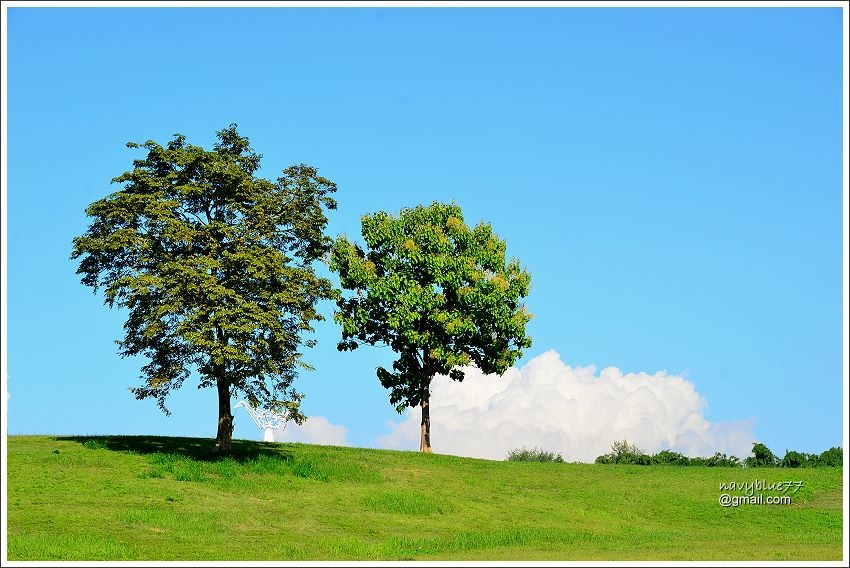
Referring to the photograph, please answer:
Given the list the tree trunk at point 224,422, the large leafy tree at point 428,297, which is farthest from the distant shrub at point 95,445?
the large leafy tree at point 428,297

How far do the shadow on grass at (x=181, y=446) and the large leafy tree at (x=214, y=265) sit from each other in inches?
52.9

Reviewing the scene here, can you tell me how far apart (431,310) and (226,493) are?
2026 centimetres

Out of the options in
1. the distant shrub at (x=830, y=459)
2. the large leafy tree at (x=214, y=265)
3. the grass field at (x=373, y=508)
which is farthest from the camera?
the distant shrub at (x=830, y=459)

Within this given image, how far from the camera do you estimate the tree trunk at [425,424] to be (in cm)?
6412

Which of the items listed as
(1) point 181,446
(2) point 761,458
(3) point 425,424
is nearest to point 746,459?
(2) point 761,458

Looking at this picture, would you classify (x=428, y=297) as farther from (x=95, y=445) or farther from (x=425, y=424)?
(x=95, y=445)

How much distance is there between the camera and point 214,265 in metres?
51.5

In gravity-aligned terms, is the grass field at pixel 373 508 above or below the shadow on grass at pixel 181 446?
below

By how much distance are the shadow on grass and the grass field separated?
7.0 inches

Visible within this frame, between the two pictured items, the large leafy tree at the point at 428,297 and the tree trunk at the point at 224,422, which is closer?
the tree trunk at the point at 224,422

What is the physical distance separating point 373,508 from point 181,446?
53.0ft

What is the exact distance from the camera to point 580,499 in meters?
50.8

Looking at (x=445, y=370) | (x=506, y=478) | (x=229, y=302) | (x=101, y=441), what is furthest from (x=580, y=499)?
(x=101, y=441)

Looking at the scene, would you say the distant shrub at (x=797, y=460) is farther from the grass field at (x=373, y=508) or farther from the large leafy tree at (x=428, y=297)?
the large leafy tree at (x=428, y=297)
